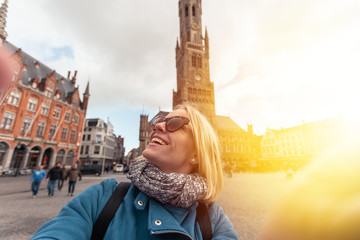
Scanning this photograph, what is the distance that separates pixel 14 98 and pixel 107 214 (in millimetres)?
27696

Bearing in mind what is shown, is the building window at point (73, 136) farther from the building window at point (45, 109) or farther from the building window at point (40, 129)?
the building window at point (45, 109)

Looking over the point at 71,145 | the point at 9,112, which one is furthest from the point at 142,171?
the point at 71,145

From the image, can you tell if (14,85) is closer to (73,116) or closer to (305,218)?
(73,116)

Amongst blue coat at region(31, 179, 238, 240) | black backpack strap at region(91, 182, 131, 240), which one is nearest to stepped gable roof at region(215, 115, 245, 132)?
blue coat at region(31, 179, 238, 240)

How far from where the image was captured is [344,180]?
1.77ft

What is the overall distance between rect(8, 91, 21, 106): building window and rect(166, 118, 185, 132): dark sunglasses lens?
1060 inches

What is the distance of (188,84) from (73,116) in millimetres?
24432

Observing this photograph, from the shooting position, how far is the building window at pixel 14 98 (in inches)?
775

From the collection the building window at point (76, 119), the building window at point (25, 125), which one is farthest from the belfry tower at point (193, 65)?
the building window at point (25, 125)

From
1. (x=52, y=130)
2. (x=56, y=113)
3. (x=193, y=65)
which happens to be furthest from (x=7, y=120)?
(x=193, y=65)

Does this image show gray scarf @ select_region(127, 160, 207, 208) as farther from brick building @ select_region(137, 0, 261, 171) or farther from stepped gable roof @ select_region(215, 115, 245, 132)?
stepped gable roof @ select_region(215, 115, 245, 132)

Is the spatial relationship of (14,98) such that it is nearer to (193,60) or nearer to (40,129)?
(40,129)

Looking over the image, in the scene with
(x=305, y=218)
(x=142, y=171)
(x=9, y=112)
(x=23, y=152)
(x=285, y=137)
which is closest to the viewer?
(x=305, y=218)

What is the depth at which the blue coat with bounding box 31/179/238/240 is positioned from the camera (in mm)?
1127
